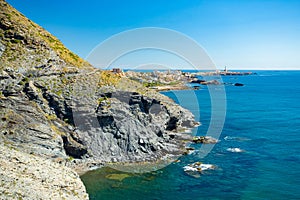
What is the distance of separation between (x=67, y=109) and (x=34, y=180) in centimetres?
2421

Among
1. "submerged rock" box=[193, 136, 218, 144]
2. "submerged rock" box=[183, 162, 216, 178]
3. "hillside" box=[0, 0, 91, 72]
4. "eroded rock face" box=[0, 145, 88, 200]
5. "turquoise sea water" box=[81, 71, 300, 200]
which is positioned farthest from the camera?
"submerged rock" box=[193, 136, 218, 144]

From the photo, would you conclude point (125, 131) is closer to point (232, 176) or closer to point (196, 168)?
point (196, 168)

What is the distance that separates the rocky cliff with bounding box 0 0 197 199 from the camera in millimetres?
44031

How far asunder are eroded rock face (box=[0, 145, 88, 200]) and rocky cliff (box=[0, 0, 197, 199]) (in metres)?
7.30

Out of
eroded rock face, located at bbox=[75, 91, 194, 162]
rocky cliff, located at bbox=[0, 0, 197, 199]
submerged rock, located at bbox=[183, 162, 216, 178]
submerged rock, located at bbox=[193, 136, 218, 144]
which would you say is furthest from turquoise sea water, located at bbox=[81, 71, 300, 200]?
rocky cliff, located at bbox=[0, 0, 197, 199]

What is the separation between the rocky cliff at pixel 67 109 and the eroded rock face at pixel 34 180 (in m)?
7.30

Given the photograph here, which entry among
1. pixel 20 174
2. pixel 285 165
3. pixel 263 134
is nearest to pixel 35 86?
pixel 20 174

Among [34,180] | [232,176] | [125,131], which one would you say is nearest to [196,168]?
[232,176]

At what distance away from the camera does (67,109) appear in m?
52.0

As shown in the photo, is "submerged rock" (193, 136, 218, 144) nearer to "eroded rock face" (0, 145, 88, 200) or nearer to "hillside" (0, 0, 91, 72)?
"hillside" (0, 0, 91, 72)

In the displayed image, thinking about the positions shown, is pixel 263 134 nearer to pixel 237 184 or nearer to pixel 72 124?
pixel 237 184

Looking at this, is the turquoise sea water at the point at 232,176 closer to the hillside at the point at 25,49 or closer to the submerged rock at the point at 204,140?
the submerged rock at the point at 204,140

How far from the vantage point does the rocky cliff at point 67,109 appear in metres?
44.0

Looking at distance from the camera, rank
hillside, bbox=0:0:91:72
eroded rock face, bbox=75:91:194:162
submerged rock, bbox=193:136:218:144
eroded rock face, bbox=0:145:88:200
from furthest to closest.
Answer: submerged rock, bbox=193:136:218:144 → eroded rock face, bbox=75:91:194:162 → hillside, bbox=0:0:91:72 → eroded rock face, bbox=0:145:88:200
